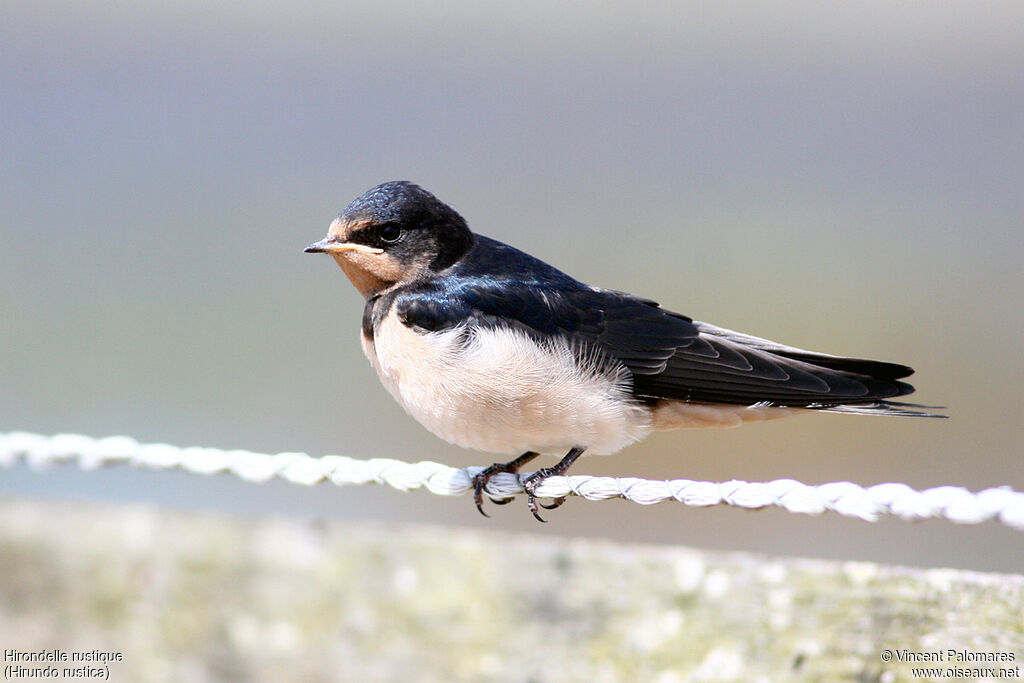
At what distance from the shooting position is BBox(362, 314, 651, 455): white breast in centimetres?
179

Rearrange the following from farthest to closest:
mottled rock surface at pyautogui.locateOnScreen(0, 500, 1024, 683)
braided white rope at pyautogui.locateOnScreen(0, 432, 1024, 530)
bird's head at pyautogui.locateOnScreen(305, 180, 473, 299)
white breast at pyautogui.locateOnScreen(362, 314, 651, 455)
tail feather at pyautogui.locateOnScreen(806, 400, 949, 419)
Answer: bird's head at pyautogui.locateOnScreen(305, 180, 473, 299) → white breast at pyautogui.locateOnScreen(362, 314, 651, 455) → tail feather at pyautogui.locateOnScreen(806, 400, 949, 419) → mottled rock surface at pyautogui.locateOnScreen(0, 500, 1024, 683) → braided white rope at pyautogui.locateOnScreen(0, 432, 1024, 530)

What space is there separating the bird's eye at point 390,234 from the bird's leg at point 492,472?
0.45 metres

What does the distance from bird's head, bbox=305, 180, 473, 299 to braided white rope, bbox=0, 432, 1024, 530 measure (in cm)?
40

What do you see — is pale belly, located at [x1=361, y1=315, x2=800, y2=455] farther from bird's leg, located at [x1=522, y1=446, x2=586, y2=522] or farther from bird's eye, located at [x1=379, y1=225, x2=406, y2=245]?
bird's eye, located at [x1=379, y1=225, x2=406, y2=245]

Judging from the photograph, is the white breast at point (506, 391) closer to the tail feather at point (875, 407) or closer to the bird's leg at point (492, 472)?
the bird's leg at point (492, 472)

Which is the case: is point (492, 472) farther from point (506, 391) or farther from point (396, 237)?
point (396, 237)

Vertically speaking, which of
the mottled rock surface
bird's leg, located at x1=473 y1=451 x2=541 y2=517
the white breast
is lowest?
the mottled rock surface

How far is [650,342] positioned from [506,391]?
322 mm

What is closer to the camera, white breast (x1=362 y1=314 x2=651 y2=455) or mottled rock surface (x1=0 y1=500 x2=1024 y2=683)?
mottled rock surface (x1=0 y1=500 x2=1024 y2=683)

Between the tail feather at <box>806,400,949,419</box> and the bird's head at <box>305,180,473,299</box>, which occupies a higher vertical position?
the bird's head at <box>305,180,473,299</box>

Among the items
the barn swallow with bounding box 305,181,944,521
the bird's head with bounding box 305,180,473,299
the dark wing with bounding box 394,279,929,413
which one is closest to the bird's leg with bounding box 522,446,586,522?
the barn swallow with bounding box 305,181,944,521

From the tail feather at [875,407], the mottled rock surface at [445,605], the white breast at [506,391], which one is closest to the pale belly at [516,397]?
the white breast at [506,391]

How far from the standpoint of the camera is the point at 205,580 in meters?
1.42

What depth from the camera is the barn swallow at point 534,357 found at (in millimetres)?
1794
